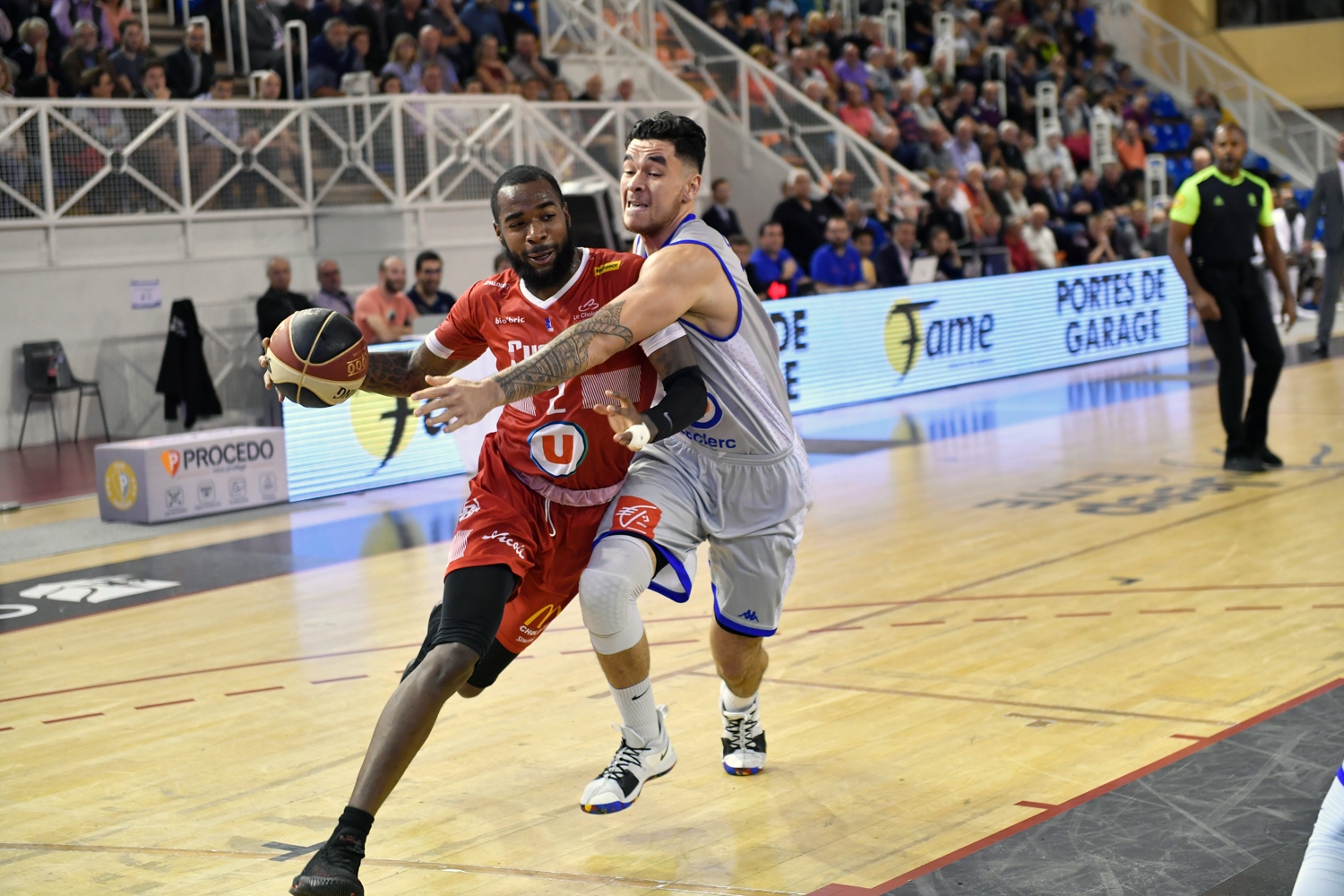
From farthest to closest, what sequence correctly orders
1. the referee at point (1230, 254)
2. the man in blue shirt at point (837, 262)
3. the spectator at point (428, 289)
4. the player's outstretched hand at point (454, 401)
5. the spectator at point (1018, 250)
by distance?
the spectator at point (1018, 250)
the man in blue shirt at point (837, 262)
the spectator at point (428, 289)
the referee at point (1230, 254)
the player's outstretched hand at point (454, 401)

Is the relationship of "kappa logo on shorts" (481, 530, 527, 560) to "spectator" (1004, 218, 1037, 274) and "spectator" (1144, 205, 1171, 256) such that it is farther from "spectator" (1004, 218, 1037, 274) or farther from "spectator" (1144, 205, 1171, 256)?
"spectator" (1144, 205, 1171, 256)

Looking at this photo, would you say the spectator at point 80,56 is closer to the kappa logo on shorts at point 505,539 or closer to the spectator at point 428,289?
the spectator at point 428,289

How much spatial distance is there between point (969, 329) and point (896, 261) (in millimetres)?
1106

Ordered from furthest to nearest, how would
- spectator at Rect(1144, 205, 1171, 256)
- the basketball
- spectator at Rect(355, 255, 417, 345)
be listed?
spectator at Rect(1144, 205, 1171, 256) < spectator at Rect(355, 255, 417, 345) < the basketball

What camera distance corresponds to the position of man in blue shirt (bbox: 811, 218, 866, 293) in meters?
15.1

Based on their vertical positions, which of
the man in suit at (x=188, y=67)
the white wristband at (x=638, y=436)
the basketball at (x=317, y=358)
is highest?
the man in suit at (x=188, y=67)

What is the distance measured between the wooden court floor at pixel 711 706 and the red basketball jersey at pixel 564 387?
1.00 metres

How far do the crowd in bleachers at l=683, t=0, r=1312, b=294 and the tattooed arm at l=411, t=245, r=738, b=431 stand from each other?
912cm

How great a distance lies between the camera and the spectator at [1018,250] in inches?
714

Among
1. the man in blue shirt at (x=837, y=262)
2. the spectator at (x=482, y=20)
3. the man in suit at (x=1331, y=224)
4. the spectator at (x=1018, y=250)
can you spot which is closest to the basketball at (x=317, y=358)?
the man in blue shirt at (x=837, y=262)

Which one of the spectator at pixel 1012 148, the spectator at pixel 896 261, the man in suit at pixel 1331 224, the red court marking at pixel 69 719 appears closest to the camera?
the red court marking at pixel 69 719

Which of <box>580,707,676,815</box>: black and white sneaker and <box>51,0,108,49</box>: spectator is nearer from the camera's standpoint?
<box>580,707,676,815</box>: black and white sneaker

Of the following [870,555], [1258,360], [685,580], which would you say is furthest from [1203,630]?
[1258,360]

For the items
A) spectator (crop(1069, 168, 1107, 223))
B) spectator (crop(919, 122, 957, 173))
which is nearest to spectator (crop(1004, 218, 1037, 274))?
spectator (crop(919, 122, 957, 173))
